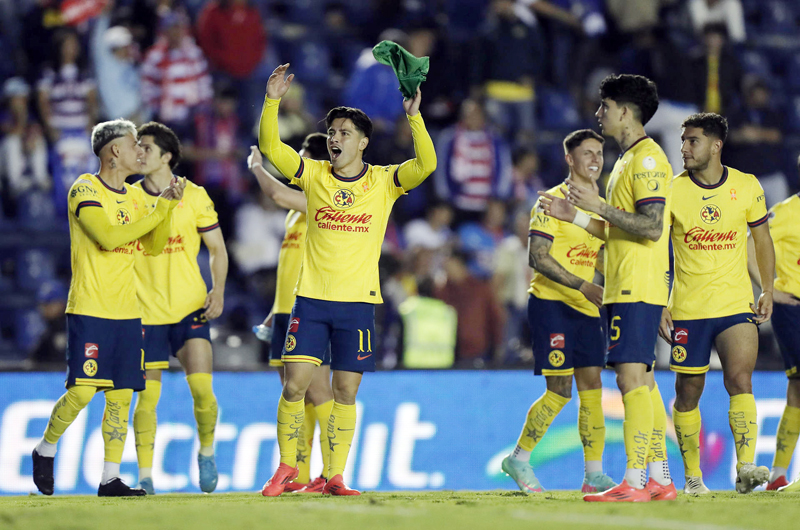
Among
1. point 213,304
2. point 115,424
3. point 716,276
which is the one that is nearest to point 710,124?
point 716,276

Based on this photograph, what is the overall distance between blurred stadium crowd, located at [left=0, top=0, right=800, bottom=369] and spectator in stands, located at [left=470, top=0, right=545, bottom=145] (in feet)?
0.08

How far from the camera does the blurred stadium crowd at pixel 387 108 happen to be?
12.0 m

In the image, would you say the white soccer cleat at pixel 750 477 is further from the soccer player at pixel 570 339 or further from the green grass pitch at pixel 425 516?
the soccer player at pixel 570 339

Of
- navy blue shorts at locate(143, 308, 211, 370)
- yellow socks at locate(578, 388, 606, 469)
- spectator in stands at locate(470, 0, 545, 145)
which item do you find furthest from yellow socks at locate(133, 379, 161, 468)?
spectator in stands at locate(470, 0, 545, 145)

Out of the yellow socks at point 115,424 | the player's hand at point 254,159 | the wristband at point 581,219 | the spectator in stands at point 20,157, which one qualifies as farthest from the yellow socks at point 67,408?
the spectator in stands at point 20,157

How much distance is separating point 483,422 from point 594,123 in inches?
252

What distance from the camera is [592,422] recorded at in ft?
24.6

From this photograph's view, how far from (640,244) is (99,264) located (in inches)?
139

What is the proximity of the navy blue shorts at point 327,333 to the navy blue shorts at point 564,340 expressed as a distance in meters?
1.42

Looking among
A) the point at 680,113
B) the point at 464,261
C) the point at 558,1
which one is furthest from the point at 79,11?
the point at 680,113

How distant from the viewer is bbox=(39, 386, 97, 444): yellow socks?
6.77 m

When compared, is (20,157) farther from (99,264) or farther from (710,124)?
(710,124)

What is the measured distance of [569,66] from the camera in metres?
15.4

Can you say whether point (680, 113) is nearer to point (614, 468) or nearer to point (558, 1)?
point (558, 1)
